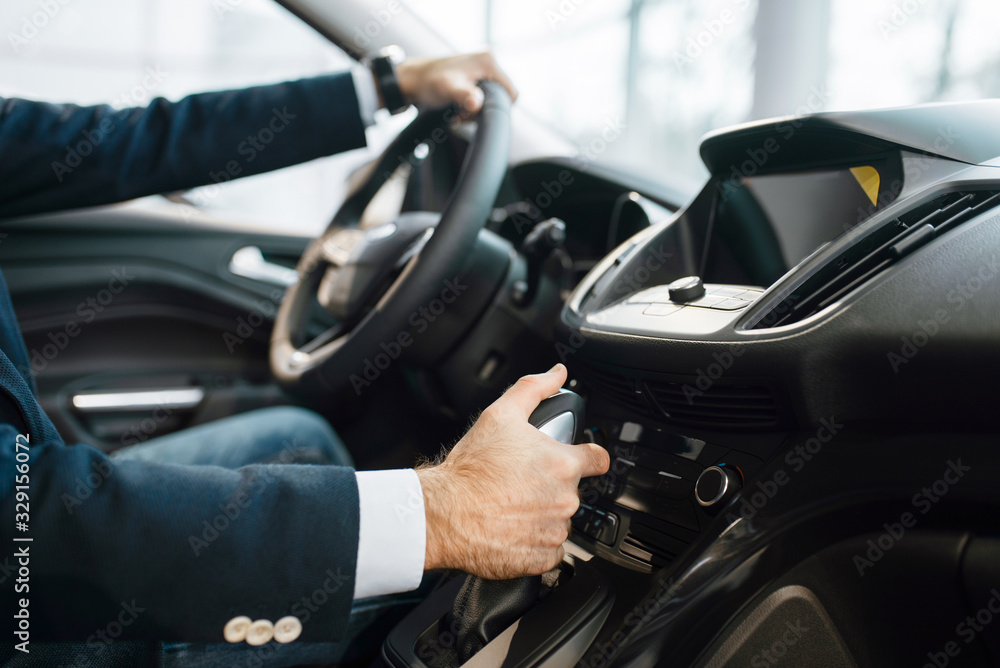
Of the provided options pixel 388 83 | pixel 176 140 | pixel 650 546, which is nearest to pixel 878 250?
pixel 650 546

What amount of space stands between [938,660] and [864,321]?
0.95 ft

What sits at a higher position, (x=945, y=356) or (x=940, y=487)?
(x=945, y=356)

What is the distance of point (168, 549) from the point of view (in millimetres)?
Result: 461

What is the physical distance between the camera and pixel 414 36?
132cm

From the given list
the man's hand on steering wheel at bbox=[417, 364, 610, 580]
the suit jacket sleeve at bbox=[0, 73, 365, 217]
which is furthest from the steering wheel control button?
the suit jacket sleeve at bbox=[0, 73, 365, 217]

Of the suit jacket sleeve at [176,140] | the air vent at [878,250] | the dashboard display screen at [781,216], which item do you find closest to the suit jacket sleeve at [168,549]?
the air vent at [878,250]

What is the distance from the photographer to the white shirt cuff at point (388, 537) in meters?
0.51

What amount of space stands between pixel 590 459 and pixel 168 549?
331 millimetres

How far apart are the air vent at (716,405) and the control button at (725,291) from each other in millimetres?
104

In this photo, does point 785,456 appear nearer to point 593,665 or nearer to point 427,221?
point 593,665

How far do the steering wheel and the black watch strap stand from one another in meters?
0.04

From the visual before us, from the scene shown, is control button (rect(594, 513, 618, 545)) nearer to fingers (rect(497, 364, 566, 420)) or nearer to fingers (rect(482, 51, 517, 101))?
fingers (rect(497, 364, 566, 420))

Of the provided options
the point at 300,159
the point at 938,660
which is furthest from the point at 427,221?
the point at 938,660

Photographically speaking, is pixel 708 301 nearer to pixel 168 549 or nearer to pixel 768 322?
pixel 768 322
